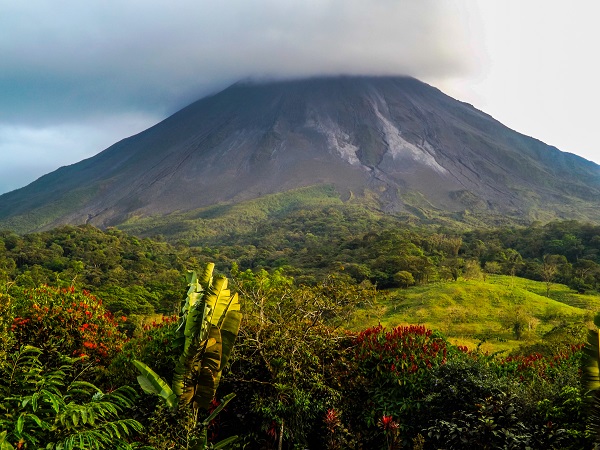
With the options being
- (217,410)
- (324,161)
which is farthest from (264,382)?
(324,161)

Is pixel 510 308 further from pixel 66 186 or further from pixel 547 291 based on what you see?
pixel 66 186

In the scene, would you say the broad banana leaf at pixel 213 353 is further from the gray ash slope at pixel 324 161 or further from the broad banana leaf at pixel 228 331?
the gray ash slope at pixel 324 161

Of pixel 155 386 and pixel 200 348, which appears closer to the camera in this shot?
pixel 155 386

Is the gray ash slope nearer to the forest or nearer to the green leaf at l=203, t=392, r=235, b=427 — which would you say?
the forest

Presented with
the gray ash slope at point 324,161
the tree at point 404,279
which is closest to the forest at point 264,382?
the tree at point 404,279

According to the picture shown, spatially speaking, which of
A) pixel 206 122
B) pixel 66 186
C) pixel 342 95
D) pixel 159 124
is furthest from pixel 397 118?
pixel 66 186

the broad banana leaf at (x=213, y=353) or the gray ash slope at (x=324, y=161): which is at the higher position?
the gray ash slope at (x=324, y=161)

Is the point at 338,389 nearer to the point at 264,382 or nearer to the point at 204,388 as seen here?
the point at 264,382
